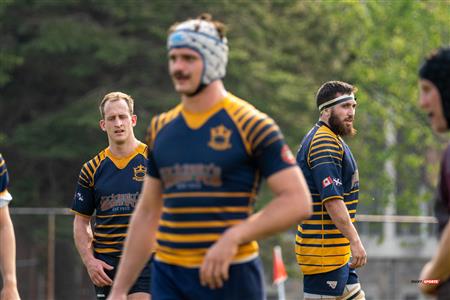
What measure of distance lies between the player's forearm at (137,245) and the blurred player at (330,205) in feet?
10.3

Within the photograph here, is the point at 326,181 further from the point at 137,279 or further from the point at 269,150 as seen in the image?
the point at 269,150

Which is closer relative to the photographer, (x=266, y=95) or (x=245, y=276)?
(x=245, y=276)

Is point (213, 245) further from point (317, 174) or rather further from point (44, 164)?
point (44, 164)

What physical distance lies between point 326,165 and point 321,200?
0.29 meters

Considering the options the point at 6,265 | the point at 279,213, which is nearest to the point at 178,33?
the point at 279,213

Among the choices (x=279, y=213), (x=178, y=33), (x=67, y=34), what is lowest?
(x=279, y=213)

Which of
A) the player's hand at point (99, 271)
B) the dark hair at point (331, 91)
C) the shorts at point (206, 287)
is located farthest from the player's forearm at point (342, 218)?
the shorts at point (206, 287)

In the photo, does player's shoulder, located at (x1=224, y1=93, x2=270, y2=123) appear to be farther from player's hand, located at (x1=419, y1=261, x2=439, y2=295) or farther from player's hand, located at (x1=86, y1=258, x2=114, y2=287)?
player's hand, located at (x1=86, y1=258, x2=114, y2=287)

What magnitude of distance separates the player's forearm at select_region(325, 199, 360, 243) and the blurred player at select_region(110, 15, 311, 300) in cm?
314

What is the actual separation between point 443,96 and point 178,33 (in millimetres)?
1538

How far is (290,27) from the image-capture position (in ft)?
127

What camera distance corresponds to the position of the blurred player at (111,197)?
10.9 metres

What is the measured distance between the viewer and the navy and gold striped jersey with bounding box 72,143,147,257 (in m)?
10.9

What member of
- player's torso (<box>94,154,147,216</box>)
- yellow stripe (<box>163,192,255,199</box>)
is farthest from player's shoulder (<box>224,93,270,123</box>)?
player's torso (<box>94,154,147,216</box>)
